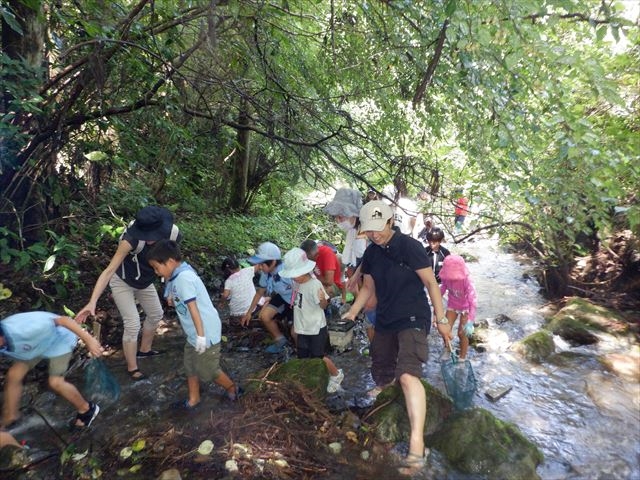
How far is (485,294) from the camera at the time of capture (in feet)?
30.1

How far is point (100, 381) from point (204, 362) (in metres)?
1.04

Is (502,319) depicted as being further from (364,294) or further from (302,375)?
(302,375)

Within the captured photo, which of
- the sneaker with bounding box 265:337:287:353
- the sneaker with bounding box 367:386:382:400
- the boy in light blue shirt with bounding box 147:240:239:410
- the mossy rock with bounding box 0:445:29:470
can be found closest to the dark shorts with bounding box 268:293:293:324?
the sneaker with bounding box 265:337:287:353

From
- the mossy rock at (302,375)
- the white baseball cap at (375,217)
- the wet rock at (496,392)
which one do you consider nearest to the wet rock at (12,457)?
the mossy rock at (302,375)

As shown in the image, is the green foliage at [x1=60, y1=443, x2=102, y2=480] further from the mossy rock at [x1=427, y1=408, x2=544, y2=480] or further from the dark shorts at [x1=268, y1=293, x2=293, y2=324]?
the mossy rock at [x1=427, y1=408, x2=544, y2=480]

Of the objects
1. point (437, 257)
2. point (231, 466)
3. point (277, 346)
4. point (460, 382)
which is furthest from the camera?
point (277, 346)

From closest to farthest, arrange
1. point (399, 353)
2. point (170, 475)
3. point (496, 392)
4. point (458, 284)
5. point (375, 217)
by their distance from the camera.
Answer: point (170, 475) < point (375, 217) < point (399, 353) < point (496, 392) < point (458, 284)

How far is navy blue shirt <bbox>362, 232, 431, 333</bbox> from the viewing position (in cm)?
347

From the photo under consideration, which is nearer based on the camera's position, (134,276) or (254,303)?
(134,276)

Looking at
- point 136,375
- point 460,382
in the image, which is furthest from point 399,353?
point 136,375

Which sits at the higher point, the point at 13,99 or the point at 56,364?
the point at 13,99

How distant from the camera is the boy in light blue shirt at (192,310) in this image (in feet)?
11.8

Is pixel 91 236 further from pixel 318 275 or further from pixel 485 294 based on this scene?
pixel 485 294

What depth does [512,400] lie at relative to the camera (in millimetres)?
4605
